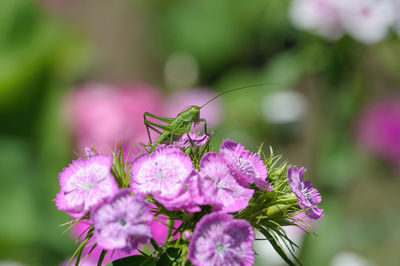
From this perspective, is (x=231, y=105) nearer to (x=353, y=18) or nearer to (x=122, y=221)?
(x=353, y=18)

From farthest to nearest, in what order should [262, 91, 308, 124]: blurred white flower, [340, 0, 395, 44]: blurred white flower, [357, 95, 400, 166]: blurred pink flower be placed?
[262, 91, 308, 124]: blurred white flower < [357, 95, 400, 166]: blurred pink flower < [340, 0, 395, 44]: blurred white flower

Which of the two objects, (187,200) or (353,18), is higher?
(353,18)

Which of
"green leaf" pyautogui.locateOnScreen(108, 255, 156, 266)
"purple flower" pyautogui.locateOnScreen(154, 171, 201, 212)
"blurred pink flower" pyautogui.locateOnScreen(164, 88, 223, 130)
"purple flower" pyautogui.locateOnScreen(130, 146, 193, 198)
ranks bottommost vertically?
"green leaf" pyautogui.locateOnScreen(108, 255, 156, 266)

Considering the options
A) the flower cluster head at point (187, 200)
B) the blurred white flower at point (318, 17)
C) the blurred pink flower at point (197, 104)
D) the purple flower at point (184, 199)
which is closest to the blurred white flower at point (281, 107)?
the blurred pink flower at point (197, 104)

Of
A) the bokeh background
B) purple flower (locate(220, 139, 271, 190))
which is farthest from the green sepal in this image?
the bokeh background

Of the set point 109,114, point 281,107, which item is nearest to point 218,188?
point 109,114

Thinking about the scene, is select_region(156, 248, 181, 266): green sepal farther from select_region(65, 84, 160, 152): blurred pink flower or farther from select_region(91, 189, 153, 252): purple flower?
select_region(65, 84, 160, 152): blurred pink flower
